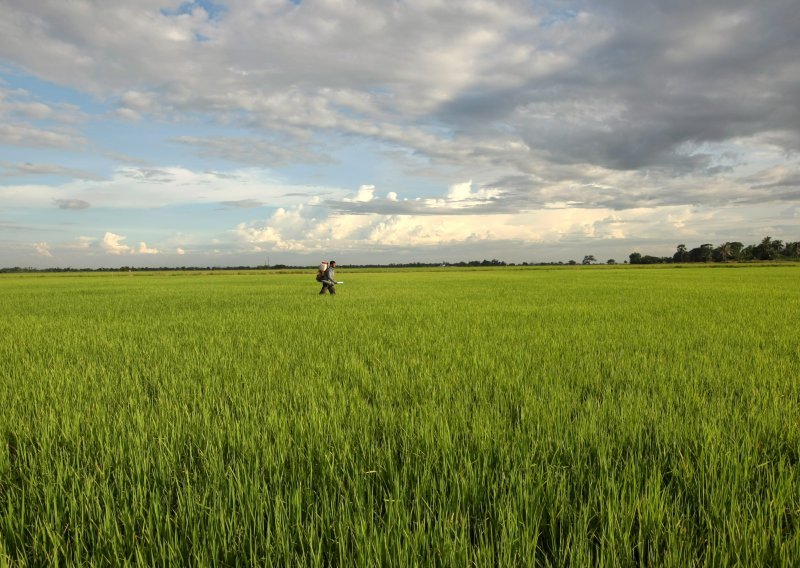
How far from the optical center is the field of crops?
1775mm

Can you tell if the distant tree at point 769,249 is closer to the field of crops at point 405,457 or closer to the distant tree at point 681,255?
the distant tree at point 681,255

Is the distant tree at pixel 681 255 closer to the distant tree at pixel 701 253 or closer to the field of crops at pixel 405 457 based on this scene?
the distant tree at pixel 701 253

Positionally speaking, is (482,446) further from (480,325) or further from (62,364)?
(480,325)

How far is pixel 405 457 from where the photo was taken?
2562mm

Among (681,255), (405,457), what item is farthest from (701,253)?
(405,457)

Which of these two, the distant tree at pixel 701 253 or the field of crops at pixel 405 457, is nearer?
the field of crops at pixel 405 457

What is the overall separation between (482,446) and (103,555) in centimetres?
192

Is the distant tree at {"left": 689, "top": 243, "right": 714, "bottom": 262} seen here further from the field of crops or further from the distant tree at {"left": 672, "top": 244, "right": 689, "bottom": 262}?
the field of crops

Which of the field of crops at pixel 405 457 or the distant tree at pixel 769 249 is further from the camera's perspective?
the distant tree at pixel 769 249

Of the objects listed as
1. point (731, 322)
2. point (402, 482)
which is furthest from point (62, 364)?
point (731, 322)

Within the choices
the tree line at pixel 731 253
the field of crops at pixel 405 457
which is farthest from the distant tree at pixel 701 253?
the field of crops at pixel 405 457

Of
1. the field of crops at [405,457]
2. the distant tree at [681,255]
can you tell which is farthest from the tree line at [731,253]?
the field of crops at [405,457]

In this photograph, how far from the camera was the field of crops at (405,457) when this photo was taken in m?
1.78

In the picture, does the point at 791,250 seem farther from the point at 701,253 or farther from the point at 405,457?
the point at 405,457
